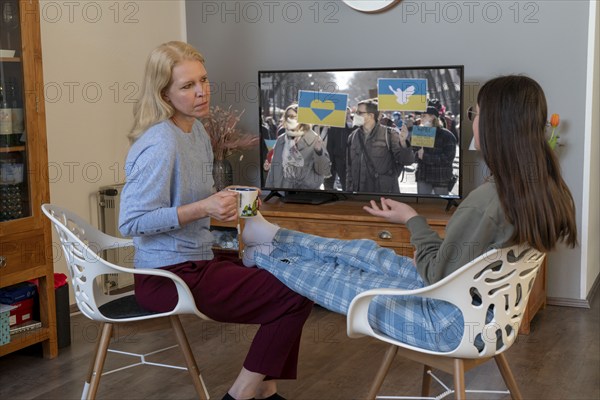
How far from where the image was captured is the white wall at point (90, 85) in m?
3.73

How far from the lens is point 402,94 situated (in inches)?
151

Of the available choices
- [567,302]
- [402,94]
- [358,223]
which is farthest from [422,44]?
[567,302]

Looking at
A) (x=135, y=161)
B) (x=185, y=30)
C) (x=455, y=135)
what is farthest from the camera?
(x=185, y=30)

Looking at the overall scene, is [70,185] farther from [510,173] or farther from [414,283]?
[510,173]

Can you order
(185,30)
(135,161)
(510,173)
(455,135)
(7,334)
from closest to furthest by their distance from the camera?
(510,173) → (135,161) → (7,334) → (455,135) → (185,30)

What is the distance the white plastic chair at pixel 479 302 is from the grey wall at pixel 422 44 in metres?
2.06

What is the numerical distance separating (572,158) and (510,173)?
2140 mm

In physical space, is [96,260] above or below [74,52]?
below

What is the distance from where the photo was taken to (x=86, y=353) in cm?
327

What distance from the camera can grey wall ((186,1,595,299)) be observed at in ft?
12.4

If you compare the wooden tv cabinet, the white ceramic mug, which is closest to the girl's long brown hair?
the white ceramic mug

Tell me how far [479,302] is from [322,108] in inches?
87.5

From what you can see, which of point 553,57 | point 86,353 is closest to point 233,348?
point 86,353

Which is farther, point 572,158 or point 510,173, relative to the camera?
point 572,158
